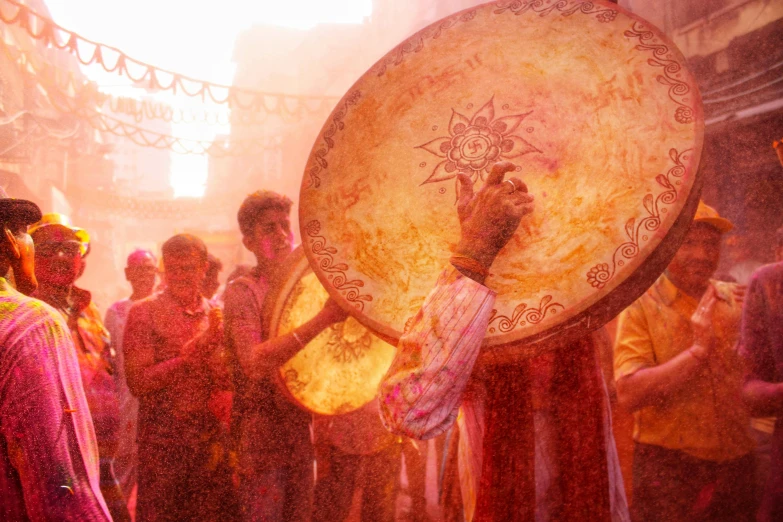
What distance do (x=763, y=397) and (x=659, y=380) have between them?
405 millimetres

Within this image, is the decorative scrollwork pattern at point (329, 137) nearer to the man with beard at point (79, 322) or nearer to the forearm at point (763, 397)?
the man with beard at point (79, 322)

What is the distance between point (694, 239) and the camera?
2408 millimetres

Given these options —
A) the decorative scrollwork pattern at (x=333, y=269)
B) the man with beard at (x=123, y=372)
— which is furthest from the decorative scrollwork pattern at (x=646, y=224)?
the man with beard at (x=123, y=372)

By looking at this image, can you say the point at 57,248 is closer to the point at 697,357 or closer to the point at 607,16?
the point at 607,16

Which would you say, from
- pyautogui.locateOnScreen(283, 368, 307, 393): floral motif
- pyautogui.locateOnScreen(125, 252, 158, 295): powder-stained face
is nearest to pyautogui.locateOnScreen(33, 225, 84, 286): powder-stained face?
pyautogui.locateOnScreen(283, 368, 307, 393): floral motif

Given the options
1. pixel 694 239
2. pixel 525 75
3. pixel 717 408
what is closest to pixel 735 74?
pixel 694 239

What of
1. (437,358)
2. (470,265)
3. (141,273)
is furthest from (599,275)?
(141,273)

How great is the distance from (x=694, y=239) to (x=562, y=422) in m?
1.72

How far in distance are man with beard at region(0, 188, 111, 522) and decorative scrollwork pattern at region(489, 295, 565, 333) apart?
1056mm

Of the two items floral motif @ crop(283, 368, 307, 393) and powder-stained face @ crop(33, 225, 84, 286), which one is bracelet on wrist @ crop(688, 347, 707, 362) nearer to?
floral motif @ crop(283, 368, 307, 393)

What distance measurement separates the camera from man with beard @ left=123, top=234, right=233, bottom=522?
8.29 feet

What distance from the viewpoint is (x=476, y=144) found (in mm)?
1168

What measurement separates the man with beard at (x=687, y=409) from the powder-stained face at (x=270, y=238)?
1820 millimetres

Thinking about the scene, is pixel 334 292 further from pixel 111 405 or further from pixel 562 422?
pixel 111 405
